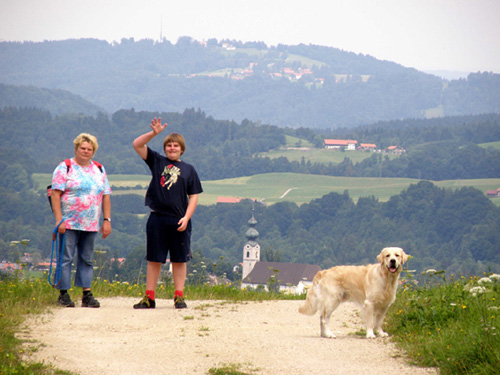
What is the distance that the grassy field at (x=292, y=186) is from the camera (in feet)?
539

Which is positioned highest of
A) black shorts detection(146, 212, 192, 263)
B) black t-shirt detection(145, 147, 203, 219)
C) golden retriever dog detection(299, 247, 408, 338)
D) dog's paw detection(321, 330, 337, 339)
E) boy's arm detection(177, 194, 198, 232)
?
black t-shirt detection(145, 147, 203, 219)

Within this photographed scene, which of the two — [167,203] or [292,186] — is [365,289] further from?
[292,186]

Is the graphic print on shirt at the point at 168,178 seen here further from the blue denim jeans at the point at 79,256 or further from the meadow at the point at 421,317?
the meadow at the point at 421,317

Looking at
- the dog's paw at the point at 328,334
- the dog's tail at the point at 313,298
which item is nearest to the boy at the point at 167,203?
the dog's tail at the point at 313,298

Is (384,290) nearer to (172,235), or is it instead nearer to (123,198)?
(172,235)

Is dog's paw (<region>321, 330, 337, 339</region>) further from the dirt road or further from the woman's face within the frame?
the woman's face

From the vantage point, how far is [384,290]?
743cm

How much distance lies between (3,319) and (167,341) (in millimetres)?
1459

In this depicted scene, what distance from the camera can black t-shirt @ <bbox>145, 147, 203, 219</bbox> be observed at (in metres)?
8.35

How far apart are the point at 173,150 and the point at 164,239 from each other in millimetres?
932

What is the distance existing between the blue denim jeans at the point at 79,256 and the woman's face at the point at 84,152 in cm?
74

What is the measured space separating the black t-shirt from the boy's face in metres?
0.05

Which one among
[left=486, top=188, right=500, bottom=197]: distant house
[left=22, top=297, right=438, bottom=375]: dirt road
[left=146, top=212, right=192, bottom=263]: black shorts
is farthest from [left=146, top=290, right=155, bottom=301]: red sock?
[left=486, top=188, right=500, bottom=197]: distant house

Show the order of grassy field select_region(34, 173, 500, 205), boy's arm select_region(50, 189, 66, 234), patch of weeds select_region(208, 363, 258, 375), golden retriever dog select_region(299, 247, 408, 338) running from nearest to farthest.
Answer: patch of weeds select_region(208, 363, 258, 375) < golden retriever dog select_region(299, 247, 408, 338) < boy's arm select_region(50, 189, 66, 234) < grassy field select_region(34, 173, 500, 205)
